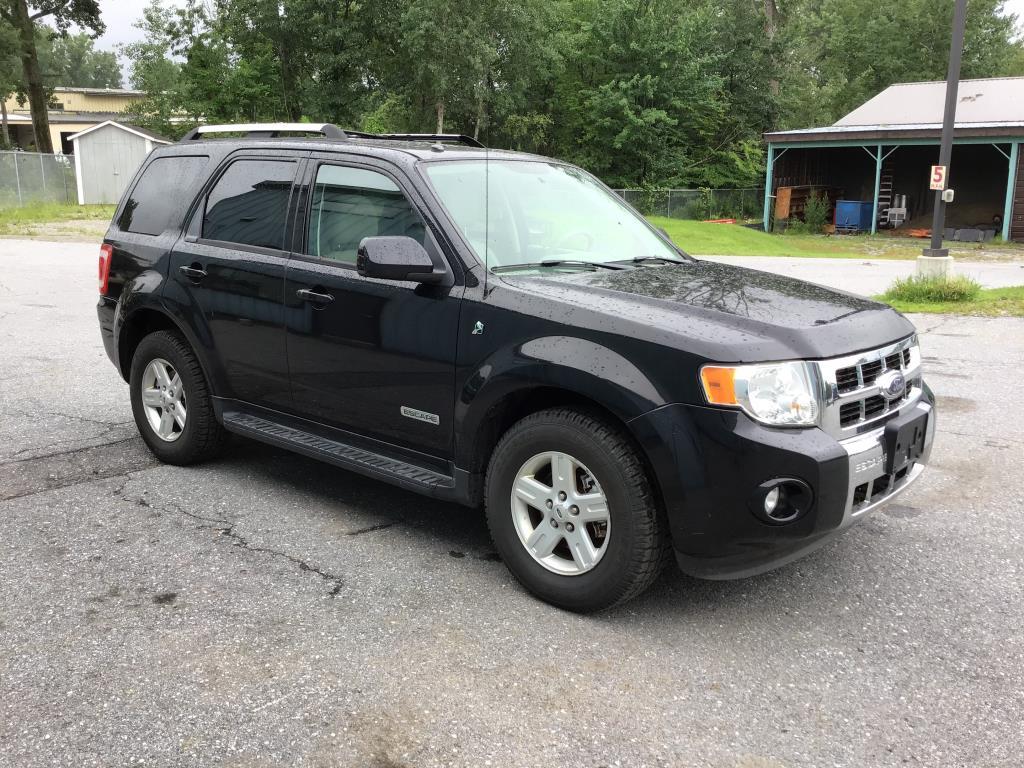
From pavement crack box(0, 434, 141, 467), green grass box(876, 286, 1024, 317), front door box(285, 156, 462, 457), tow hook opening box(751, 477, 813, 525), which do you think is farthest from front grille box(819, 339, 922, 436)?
green grass box(876, 286, 1024, 317)

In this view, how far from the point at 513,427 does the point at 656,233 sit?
183cm

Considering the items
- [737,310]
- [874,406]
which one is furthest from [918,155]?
[737,310]

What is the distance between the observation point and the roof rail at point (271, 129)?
15.9ft

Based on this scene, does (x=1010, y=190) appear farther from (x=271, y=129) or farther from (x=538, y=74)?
(x=271, y=129)

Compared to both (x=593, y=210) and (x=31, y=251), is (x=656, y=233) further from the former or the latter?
(x=31, y=251)

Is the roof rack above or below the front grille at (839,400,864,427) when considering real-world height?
above

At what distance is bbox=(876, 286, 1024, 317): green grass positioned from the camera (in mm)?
11727

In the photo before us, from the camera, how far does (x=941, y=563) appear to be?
4.22 meters

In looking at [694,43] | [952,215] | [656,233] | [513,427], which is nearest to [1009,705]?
[513,427]

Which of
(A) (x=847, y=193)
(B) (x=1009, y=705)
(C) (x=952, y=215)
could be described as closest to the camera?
(B) (x=1009, y=705)

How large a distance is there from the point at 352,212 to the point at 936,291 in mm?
10644

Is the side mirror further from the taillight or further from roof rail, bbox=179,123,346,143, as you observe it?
the taillight

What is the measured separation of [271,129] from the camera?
5152 millimetres

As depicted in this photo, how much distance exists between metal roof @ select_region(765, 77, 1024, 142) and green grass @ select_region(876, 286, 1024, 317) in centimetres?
2040
